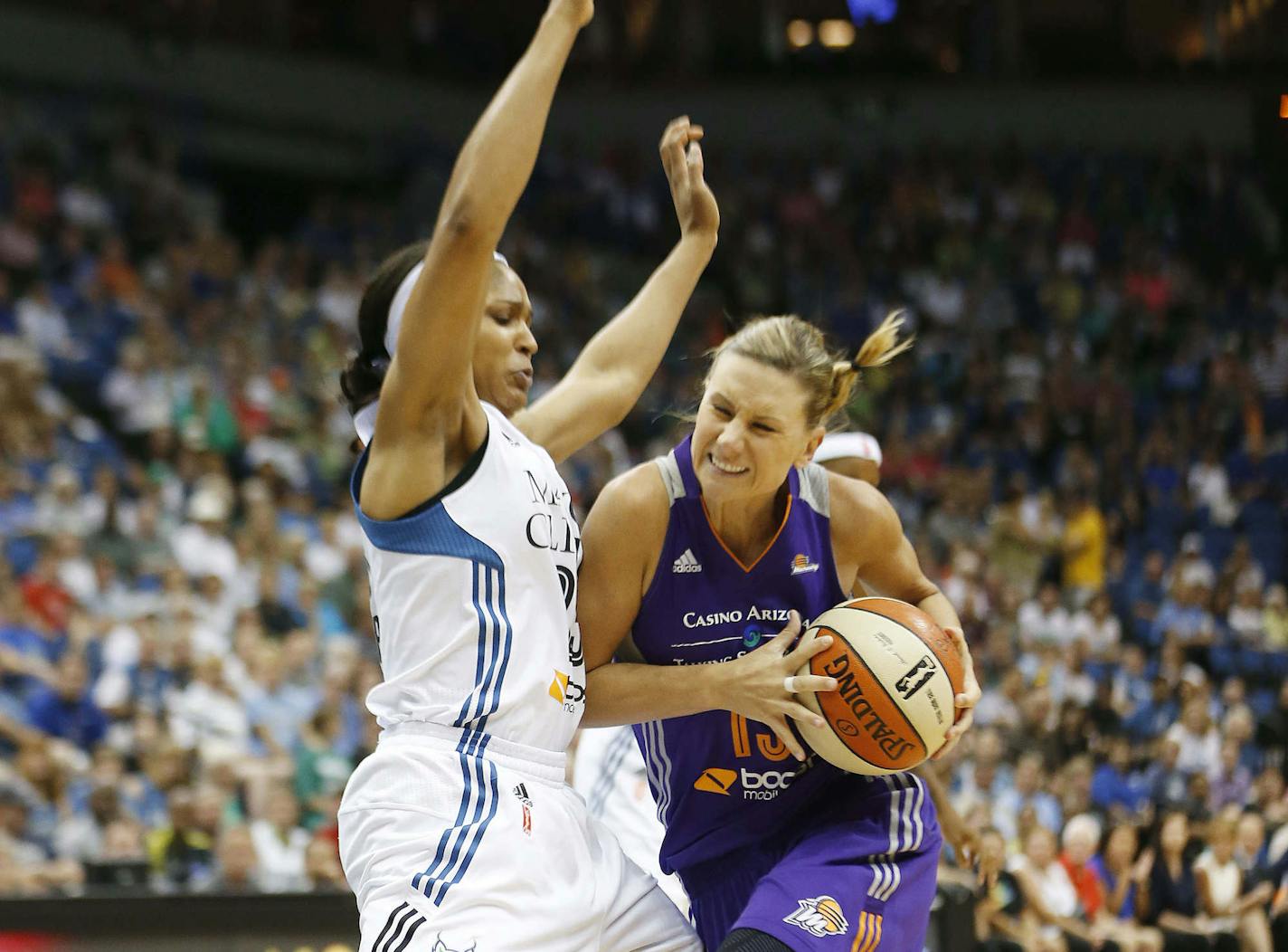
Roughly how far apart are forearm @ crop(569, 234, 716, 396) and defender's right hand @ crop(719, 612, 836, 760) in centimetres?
95

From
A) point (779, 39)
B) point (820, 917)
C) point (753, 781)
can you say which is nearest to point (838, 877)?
point (820, 917)

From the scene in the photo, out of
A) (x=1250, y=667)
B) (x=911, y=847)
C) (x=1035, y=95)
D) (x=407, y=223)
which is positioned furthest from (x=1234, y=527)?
(x=911, y=847)

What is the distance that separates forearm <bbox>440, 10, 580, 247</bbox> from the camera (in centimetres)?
275

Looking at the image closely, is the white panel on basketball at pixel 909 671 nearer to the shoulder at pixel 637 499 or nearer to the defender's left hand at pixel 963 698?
the defender's left hand at pixel 963 698

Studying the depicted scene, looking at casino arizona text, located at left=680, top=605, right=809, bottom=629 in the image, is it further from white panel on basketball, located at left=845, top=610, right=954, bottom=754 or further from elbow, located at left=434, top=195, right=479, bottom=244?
elbow, located at left=434, top=195, right=479, bottom=244

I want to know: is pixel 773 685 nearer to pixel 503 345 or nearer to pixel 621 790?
pixel 503 345

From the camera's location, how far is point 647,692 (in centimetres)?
320

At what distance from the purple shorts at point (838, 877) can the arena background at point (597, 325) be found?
244 cm

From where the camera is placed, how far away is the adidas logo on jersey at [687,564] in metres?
3.29

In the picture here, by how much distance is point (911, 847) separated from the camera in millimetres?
3346

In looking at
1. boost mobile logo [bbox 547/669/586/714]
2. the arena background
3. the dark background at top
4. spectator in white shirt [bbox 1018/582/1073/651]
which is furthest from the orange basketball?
the dark background at top

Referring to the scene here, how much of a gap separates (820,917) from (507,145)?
5.15 ft

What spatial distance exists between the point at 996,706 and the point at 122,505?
559 centimetres

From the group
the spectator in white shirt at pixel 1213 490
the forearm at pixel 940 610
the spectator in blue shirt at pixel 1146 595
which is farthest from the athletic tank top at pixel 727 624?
the spectator in white shirt at pixel 1213 490
